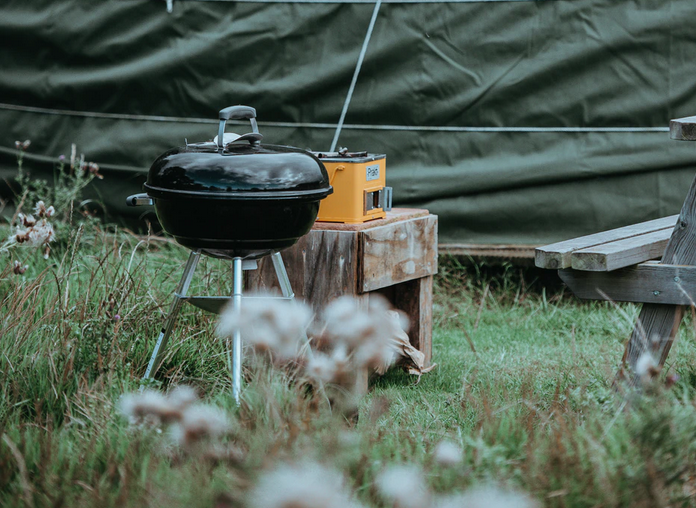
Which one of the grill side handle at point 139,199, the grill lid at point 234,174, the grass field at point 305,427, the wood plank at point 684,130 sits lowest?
the grass field at point 305,427

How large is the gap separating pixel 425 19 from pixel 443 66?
10.0 inches

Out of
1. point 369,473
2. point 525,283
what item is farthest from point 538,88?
point 369,473

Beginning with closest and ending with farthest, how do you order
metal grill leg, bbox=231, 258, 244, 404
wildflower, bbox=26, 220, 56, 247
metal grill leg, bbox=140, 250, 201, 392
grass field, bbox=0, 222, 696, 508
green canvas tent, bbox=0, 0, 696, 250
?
grass field, bbox=0, 222, 696, 508, metal grill leg, bbox=231, 258, 244, 404, metal grill leg, bbox=140, 250, 201, 392, wildflower, bbox=26, 220, 56, 247, green canvas tent, bbox=0, 0, 696, 250

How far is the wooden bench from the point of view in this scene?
274cm

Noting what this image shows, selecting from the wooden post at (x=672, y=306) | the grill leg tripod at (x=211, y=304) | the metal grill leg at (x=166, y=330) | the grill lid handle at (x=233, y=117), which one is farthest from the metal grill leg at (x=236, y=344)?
the wooden post at (x=672, y=306)

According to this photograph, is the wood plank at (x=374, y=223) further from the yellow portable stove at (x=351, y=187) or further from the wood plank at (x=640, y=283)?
the wood plank at (x=640, y=283)

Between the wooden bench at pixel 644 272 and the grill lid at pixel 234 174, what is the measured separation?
2.45ft

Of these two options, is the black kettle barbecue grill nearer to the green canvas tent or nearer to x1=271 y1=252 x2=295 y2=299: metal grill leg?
x1=271 y1=252 x2=295 y2=299: metal grill leg

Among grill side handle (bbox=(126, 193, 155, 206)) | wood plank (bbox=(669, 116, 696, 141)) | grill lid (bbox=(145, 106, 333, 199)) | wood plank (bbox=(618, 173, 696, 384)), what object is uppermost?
wood plank (bbox=(669, 116, 696, 141))

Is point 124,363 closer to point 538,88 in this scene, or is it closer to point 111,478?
point 111,478

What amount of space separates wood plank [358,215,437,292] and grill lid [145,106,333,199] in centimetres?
49

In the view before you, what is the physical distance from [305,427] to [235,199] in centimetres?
87

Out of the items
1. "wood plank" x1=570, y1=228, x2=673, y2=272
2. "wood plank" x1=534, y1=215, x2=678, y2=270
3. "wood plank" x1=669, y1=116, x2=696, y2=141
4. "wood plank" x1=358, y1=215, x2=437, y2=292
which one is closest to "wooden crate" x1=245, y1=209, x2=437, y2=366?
"wood plank" x1=358, y1=215, x2=437, y2=292

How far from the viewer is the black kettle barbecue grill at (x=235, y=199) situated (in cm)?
270
